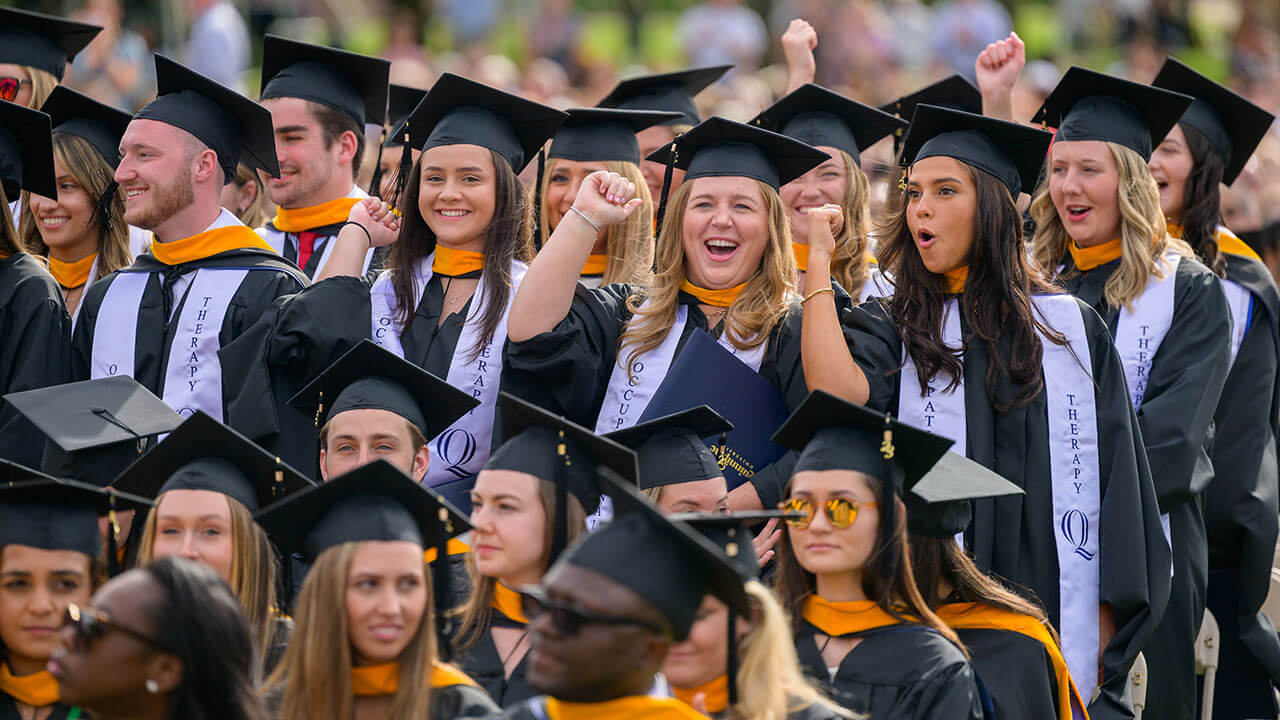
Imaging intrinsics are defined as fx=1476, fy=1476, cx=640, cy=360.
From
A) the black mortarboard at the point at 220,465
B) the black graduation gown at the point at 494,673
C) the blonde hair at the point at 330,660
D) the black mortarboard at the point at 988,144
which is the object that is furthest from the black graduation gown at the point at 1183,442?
the black mortarboard at the point at 220,465

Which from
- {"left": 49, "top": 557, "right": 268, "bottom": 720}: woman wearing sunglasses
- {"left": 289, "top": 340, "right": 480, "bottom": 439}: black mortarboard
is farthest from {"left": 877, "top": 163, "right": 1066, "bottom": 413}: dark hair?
{"left": 49, "top": 557, "right": 268, "bottom": 720}: woman wearing sunglasses

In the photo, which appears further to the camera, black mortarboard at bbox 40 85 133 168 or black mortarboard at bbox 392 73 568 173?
black mortarboard at bbox 40 85 133 168

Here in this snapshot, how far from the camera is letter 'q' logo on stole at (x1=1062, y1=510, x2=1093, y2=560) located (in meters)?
4.85

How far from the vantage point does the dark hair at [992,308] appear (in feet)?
16.0

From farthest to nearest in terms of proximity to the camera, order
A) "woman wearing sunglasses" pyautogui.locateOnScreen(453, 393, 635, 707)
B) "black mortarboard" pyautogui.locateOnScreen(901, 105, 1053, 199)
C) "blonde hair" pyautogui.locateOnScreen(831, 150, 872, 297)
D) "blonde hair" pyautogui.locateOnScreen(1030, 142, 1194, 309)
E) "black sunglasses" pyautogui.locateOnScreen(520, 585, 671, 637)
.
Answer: "blonde hair" pyautogui.locateOnScreen(831, 150, 872, 297) < "blonde hair" pyautogui.locateOnScreen(1030, 142, 1194, 309) < "black mortarboard" pyautogui.locateOnScreen(901, 105, 1053, 199) < "woman wearing sunglasses" pyautogui.locateOnScreen(453, 393, 635, 707) < "black sunglasses" pyautogui.locateOnScreen(520, 585, 671, 637)

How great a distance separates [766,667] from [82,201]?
4.05m

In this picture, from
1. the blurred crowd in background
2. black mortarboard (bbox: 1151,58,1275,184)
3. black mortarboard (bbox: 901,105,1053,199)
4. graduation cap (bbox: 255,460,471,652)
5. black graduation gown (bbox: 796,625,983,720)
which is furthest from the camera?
the blurred crowd in background

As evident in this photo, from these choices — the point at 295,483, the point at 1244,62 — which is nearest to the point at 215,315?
the point at 295,483

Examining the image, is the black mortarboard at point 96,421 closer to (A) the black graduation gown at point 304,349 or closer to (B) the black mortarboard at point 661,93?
(A) the black graduation gown at point 304,349

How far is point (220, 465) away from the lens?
13.9ft

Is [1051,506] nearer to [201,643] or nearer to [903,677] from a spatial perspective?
[903,677]

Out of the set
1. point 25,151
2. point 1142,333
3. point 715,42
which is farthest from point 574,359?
point 715,42

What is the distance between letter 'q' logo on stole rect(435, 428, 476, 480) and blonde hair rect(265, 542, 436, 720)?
163cm

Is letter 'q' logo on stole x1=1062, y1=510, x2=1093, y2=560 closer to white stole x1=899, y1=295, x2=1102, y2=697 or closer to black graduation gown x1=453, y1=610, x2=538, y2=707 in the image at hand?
white stole x1=899, y1=295, x2=1102, y2=697
